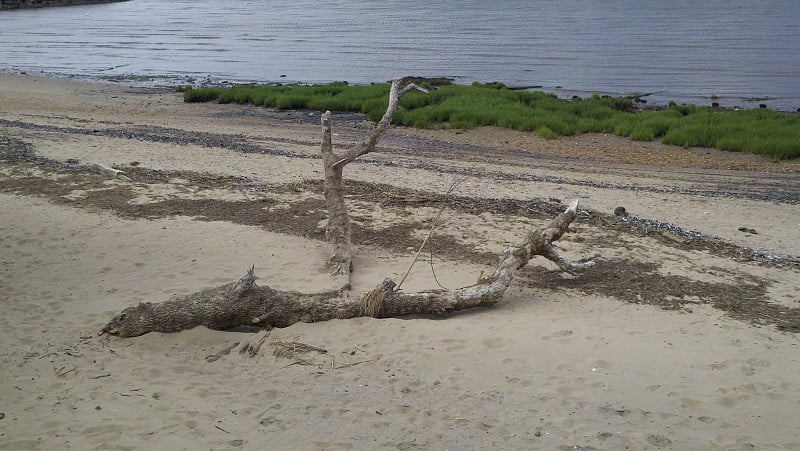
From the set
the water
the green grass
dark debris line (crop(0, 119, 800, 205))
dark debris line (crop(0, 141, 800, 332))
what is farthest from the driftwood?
the water

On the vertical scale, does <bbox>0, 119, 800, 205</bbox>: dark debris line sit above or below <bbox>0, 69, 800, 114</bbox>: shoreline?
below

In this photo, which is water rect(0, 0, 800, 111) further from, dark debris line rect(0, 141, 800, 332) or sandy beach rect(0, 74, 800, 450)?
dark debris line rect(0, 141, 800, 332)

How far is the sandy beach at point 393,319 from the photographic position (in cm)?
519

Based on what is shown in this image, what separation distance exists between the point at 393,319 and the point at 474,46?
41880 millimetres

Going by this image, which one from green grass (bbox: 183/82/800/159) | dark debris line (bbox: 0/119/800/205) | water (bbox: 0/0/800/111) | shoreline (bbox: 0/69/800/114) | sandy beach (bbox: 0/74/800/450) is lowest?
sandy beach (bbox: 0/74/800/450)

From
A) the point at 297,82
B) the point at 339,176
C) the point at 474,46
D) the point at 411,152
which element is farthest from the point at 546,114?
the point at 474,46

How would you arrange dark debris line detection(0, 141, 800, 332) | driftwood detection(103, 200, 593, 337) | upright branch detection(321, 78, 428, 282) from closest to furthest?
driftwood detection(103, 200, 593, 337)
dark debris line detection(0, 141, 800, 332)
upright branch detection(321, 78, 428, 282)

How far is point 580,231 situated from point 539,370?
4.07m

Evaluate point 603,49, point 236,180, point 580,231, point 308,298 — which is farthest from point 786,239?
point 603,49

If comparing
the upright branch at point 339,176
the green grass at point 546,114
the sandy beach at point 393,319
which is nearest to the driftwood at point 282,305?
the sandy beach at point 393,319

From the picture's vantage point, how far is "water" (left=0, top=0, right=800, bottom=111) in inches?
1308

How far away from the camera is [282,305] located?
6652mm

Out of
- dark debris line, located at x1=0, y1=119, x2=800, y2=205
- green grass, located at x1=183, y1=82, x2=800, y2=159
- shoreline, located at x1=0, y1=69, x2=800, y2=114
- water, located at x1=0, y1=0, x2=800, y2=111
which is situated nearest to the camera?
dark debris line, located at x1=0, y1=119, x2=800, y2=205

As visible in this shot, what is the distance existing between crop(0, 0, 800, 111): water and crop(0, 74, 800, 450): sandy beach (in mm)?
18572
